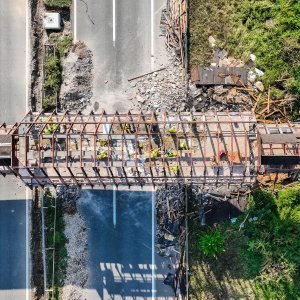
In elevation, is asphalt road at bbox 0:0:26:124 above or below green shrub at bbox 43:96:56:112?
above

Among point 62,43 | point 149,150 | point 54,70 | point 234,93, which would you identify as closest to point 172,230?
point 149,150

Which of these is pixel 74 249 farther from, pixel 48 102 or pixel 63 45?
pixel 63 45

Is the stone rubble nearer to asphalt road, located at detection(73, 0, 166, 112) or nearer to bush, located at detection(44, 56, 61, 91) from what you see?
asphalt road, located at detection(73, 0, 166, 112)

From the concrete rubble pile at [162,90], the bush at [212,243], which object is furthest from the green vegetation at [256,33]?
the bush at [212,243]

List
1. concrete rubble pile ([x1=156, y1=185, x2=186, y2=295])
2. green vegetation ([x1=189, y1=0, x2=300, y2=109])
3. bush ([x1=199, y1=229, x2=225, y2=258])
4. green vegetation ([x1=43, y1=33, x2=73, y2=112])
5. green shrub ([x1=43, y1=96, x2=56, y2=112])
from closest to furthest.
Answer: bush ([x1=199, y1=229, x2=225, y2=258]), concrete rubble pile ([x1=156, y1=185, x2=186, y2=295]), green vegetation ([x1=189, y1=0, x2=300, y2=109]), green vegetation ([x1=43, y1=33, x2=73, y2=112]), green shrub ([x1=43, y1=96, x2=56, y2=112])

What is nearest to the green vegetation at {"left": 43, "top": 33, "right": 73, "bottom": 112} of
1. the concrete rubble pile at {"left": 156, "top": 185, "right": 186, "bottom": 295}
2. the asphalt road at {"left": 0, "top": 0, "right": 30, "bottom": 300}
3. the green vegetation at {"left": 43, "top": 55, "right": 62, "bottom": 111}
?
the green vegetation at {"left": 43, "top": 55, "right": 62, "bottom": 111}

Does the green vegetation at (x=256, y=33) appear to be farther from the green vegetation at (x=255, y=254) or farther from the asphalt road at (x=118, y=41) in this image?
the green vegetation at (x=255, y=254)

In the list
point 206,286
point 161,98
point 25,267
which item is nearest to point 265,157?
point 161,98
